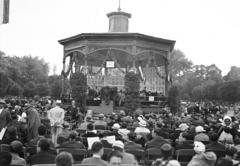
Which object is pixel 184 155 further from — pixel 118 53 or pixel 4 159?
pixel 118 53

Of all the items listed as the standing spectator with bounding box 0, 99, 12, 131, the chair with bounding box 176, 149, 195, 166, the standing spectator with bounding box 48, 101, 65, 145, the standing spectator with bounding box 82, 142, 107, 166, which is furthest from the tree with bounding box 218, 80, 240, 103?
the standing spectator with bounding box 82, 142, 107, 166

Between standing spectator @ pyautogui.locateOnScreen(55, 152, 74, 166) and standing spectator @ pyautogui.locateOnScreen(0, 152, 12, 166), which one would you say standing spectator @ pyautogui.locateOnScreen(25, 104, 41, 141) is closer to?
standing spectator @ pyautogui.locateOnScreen(0, 152, 12, 166)

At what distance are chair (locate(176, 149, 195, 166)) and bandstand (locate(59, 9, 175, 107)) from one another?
62.3 ft

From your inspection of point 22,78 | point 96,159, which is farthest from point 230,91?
point 96,159

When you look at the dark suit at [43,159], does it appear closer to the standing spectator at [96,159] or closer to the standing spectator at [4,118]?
the standing spectator at [96,159]


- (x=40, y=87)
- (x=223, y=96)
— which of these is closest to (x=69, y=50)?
(x=40, y=87)

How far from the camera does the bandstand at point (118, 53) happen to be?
27594mm

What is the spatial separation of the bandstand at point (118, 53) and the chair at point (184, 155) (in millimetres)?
18998

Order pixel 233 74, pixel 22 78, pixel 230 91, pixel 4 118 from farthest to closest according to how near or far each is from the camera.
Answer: pixel 233 74
pixel 22 78
pixel 230 91
pixel 4 118

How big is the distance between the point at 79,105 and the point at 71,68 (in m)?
7.69

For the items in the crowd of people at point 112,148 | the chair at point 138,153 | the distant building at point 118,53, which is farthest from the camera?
the distant building at point 118,53

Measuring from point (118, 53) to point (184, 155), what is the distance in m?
28.4

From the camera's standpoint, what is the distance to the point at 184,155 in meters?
7.37

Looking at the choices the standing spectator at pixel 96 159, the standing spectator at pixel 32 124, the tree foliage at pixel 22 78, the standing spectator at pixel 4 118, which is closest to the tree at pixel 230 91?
the tree foliage at pixel 22 78
